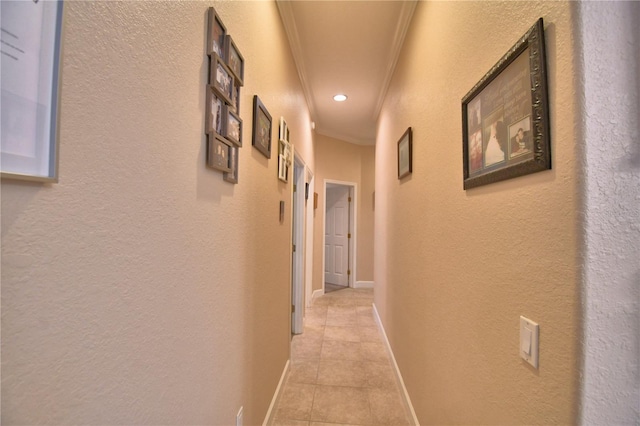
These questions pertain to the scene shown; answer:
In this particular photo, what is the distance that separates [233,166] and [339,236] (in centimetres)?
468

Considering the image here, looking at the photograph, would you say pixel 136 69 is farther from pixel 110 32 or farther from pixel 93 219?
pixel 93 219

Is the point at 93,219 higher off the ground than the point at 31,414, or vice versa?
the point at 93,219

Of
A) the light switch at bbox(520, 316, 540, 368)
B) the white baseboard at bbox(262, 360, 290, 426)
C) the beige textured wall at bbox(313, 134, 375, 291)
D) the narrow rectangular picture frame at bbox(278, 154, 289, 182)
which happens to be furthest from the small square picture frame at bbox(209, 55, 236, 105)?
the beige textured wall at bbox(313, 134, 375, 291)

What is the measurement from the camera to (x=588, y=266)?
1.98 feet

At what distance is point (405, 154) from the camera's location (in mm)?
2135

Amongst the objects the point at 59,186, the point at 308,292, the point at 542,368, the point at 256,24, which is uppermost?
the point at 256,24

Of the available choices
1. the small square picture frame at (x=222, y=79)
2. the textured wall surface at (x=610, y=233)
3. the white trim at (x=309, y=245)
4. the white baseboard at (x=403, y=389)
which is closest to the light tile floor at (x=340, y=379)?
the white baseboard at (x=403, y=389)

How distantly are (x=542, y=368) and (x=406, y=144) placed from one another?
1.65 meters

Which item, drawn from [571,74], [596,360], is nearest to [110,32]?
[571,74]

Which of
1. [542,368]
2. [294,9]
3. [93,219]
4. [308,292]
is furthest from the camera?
[308,292]

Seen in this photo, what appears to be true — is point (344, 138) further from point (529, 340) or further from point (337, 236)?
point (529, 340)

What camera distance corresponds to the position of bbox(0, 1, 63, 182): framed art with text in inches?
15.1

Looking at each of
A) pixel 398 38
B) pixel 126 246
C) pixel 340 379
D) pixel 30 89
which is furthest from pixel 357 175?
pixel 30 89

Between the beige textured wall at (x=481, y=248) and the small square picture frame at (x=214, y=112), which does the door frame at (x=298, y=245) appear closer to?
the beige textured wall at (x=481, y=248)
